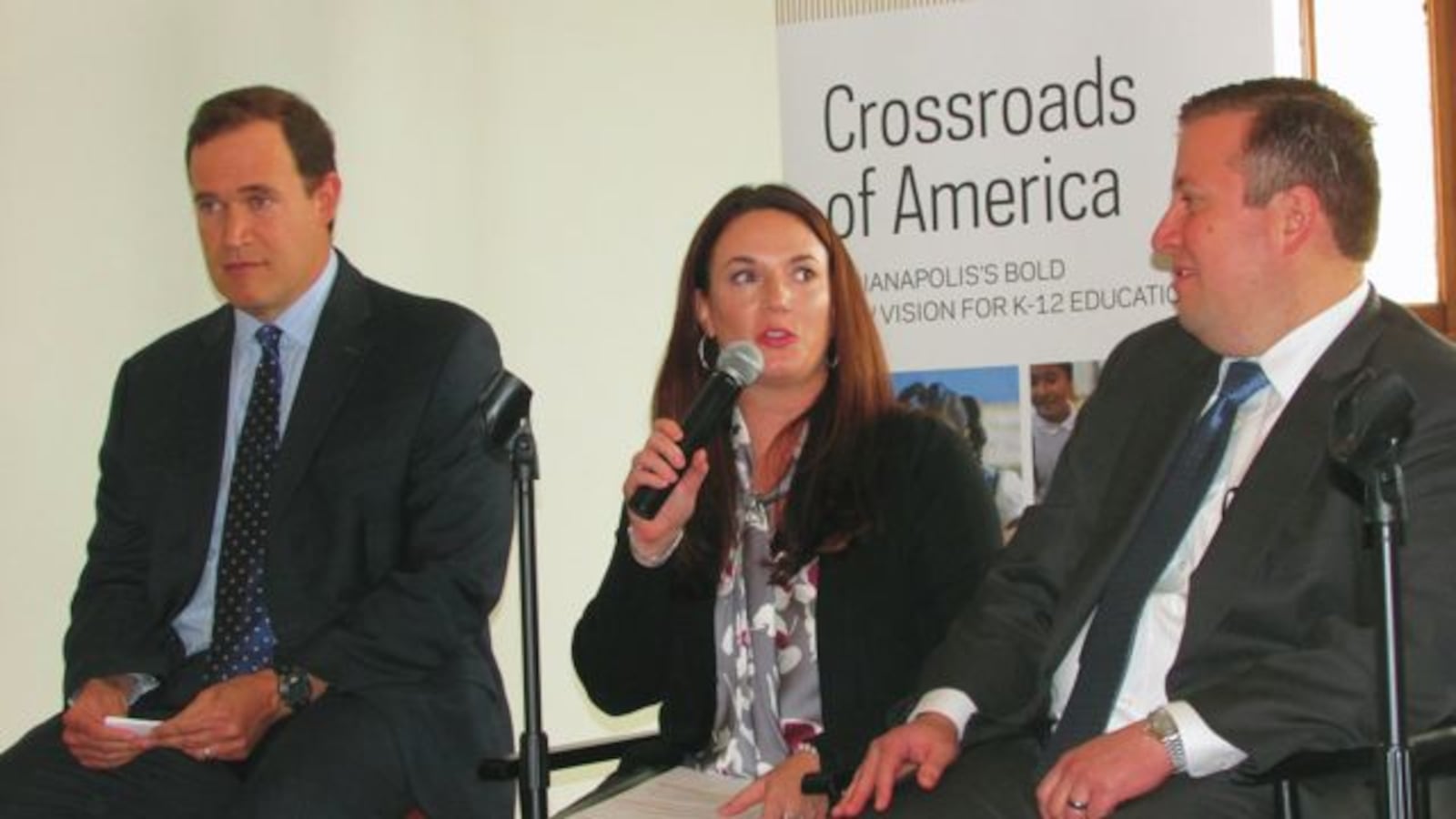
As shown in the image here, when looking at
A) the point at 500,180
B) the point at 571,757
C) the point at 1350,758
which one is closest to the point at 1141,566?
the point at 1350,758

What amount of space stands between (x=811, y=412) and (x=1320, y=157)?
0.93 m

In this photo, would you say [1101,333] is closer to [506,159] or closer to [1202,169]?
[1202,169]

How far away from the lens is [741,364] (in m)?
2.70

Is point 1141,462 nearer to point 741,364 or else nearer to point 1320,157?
point 1320,157

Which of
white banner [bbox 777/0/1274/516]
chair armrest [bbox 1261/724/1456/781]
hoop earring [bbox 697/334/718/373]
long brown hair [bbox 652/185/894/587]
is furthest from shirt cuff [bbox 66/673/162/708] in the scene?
chair armrest [bbox 1261/724/1456/781]

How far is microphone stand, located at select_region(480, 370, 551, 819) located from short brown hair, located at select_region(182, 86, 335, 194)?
1.23 meters

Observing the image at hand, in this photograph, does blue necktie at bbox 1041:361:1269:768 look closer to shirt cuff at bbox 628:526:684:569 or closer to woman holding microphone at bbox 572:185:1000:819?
woman holding microphone at bbox 572:185:1000:819

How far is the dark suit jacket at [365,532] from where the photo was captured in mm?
3182

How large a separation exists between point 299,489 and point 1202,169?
1.63 metres

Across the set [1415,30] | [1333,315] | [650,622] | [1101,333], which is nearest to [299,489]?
[650,622]

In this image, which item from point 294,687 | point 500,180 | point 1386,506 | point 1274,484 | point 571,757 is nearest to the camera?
point 1386,506

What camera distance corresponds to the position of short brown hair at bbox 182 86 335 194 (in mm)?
3539

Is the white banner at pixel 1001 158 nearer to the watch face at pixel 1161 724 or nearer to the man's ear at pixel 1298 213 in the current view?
the man's ear at pixel 1298 213

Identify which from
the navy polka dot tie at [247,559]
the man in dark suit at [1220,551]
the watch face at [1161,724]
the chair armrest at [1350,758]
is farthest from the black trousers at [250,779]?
the chair armrest at [1350,758]
